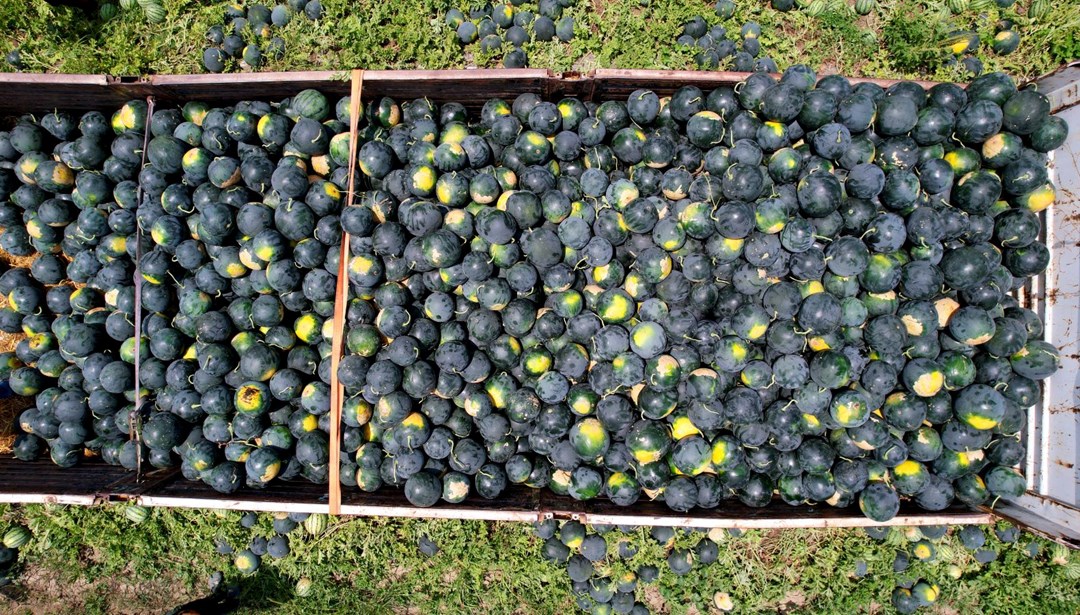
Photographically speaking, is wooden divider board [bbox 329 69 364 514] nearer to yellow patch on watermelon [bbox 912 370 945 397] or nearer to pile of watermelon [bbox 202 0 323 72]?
pile of watermelon [bbox 202 0 323 72]

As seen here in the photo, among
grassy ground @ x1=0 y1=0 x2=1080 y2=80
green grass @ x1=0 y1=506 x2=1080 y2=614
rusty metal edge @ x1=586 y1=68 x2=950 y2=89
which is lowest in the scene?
green grass @ x1=0 y1=506 x2=1080 y2=614

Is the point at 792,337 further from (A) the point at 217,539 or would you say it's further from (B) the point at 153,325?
(A) the point at 217,539

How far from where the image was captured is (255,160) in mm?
3766

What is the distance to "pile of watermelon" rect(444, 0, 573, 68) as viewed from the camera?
4754 mm

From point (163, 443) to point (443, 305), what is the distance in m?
2.02

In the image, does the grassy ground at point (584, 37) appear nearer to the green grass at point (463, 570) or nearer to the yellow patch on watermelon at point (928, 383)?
the yellow patch on watermelon at point (928, 383)

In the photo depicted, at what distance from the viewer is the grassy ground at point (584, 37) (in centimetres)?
476

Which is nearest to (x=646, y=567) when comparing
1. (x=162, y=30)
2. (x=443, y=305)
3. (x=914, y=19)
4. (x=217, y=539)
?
(x=443, y=305)

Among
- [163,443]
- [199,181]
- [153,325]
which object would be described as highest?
[199,181]

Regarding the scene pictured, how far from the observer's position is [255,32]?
16.1ft

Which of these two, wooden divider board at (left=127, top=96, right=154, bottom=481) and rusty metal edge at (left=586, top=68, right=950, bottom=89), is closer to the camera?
rusty metal edge at (left=586, top=68, right=950, bottom=89)

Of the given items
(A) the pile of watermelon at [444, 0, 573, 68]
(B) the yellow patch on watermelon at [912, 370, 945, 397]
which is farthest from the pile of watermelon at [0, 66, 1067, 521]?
(A) the pile of watermelon at [444, 0, 573, 68]

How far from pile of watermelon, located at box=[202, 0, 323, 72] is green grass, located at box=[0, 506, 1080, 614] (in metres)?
3.69

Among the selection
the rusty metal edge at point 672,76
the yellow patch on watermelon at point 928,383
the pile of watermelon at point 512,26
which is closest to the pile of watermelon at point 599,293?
the yellow patch on watermelon at point 928,383
